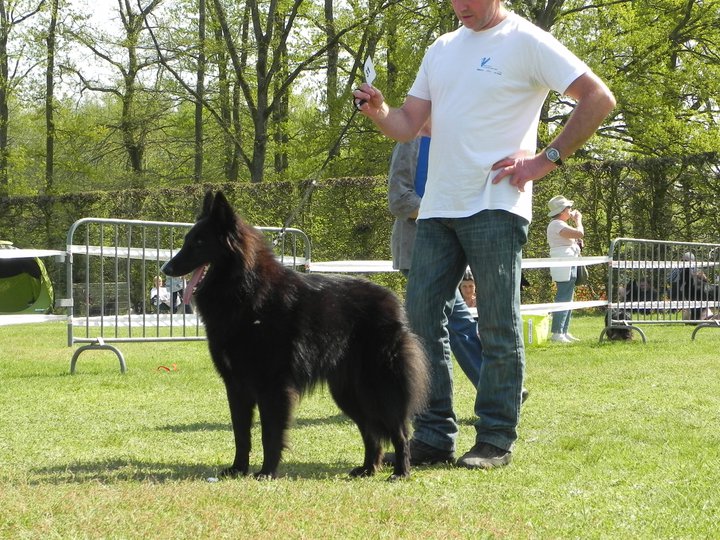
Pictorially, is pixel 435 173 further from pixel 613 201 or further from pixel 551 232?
pixel 613 201

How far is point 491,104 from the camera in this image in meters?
4.18

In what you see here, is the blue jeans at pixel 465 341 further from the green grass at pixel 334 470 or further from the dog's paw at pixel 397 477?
the dog's paw at pixel 397 477

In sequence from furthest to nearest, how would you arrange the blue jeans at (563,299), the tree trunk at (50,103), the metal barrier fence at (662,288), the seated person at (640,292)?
the tree trunk at (50,103) < the seated person at (640,292) < the blue jeans at (563,299) < the metal barrier fence at (662,288)

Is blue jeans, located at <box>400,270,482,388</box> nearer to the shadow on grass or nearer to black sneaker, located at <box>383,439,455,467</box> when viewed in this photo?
black sneaker, located at <box>383,439,455,467</box>

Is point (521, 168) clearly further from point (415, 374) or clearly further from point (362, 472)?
point (362, 472)

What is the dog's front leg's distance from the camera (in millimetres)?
4176

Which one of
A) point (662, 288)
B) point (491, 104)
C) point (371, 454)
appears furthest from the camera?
point (662, 288)

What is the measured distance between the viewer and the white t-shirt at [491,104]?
4.10 metres

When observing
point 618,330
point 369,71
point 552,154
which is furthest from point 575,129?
point 618,330

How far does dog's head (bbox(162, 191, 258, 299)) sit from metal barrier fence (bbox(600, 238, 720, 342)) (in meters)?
8.39

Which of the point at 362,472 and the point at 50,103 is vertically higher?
the point at 50,103

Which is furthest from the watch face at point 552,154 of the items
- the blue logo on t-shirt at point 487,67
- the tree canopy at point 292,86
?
the tree canopy at point 292,86

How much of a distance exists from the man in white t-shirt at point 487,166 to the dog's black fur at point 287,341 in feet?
1.01

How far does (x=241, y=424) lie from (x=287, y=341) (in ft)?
1.49
